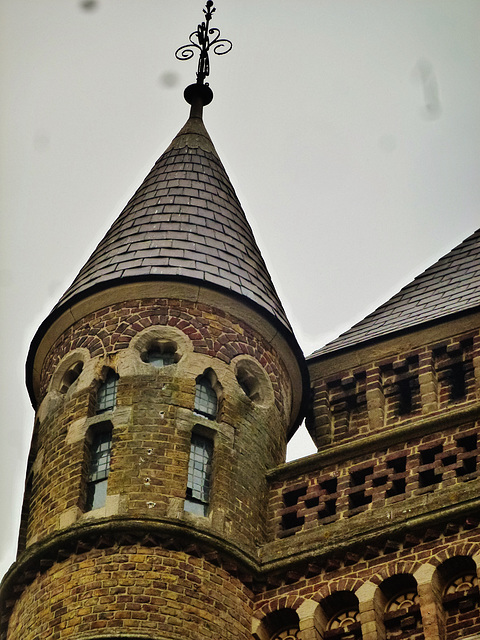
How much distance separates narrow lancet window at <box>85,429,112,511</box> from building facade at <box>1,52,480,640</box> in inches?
1.1

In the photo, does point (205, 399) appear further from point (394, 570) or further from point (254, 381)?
point (394, 570)

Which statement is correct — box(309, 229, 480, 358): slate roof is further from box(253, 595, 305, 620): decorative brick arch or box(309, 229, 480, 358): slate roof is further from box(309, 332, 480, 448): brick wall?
box(253, 595, 305, 620): decorative brick arch

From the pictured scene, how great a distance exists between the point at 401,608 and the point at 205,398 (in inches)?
146

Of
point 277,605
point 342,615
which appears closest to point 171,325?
point 277,605

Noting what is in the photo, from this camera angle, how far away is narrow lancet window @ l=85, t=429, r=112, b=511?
21.1m

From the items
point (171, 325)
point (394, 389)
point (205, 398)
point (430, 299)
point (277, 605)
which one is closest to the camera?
point (277, 605)

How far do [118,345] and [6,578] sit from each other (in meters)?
3.13

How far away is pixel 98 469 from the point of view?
2148 cm

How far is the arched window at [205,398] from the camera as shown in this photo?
72.2 feet

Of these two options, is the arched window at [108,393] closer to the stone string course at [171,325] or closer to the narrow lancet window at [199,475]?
the stone string course at [171,325]

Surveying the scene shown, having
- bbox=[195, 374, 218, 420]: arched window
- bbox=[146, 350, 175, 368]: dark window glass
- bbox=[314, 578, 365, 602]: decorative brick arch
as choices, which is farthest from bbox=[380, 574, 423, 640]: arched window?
bbox=[146, 350, 175, 368]: dark window glass

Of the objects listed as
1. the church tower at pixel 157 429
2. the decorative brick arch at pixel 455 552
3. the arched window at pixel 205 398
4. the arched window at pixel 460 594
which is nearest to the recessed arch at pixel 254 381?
the church tower at pixel 157 429

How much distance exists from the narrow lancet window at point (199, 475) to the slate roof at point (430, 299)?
3.70 m

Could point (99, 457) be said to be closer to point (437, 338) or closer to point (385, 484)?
point (385, 484)
